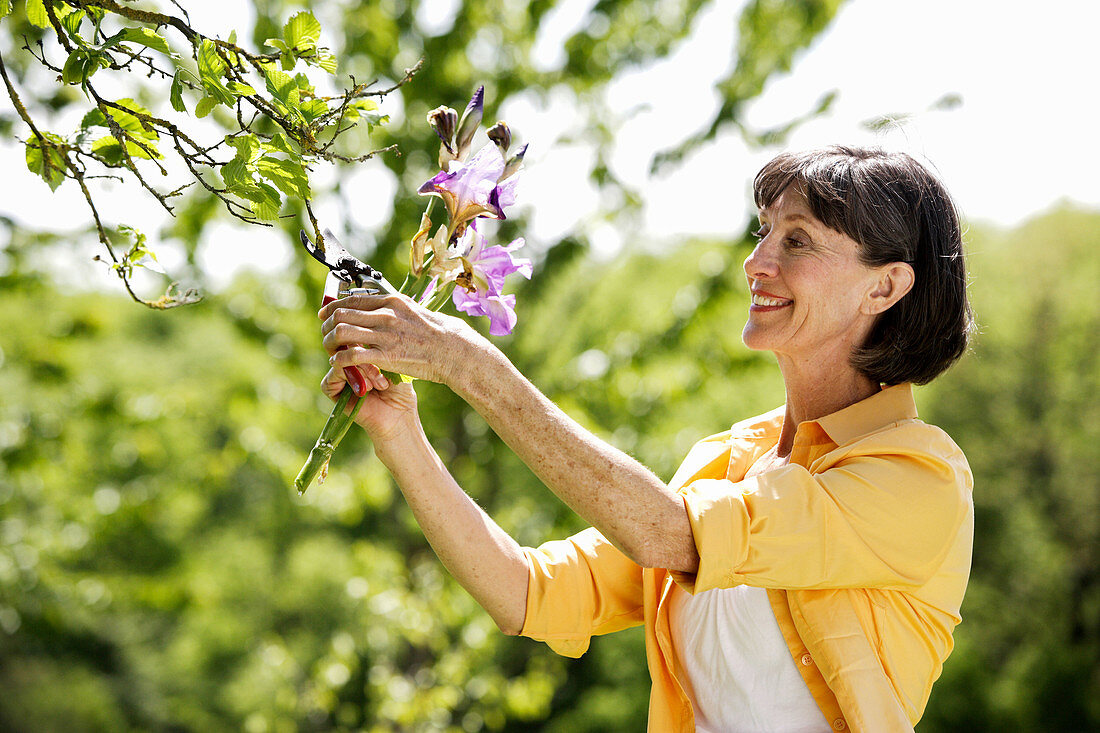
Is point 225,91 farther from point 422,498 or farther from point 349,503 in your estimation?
point 349,503

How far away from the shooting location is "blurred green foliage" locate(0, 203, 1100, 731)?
197 inches

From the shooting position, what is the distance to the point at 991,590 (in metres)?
14.6

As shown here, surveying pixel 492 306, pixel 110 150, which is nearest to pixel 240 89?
pixel 110 150

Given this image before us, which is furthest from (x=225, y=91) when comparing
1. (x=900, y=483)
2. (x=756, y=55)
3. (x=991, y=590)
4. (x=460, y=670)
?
(x=991, y=590)

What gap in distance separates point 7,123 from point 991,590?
15.0 metres

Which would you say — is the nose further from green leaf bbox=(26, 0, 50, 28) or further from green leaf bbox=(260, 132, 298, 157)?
green leaf bbox=(26, 0, 50, 28)

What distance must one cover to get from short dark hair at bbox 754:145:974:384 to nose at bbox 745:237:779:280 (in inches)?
4.3

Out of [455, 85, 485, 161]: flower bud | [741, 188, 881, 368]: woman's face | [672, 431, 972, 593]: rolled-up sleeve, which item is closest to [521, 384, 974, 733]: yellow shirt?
[672, 431, 972, 593]: rolled-up sleeve

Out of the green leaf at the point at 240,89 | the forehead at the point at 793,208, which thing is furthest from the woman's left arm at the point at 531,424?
the forehead at the point at 793,208

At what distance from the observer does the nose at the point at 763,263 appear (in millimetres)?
1710

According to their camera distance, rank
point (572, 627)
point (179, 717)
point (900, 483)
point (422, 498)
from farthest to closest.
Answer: point (179, 717) → point (572, 627) → point (422, 498) → point (900, 483)

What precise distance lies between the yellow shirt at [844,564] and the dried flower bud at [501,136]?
61 centimetres

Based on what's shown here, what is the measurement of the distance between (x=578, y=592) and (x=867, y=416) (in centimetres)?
68

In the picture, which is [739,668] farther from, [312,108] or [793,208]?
[312,108]
